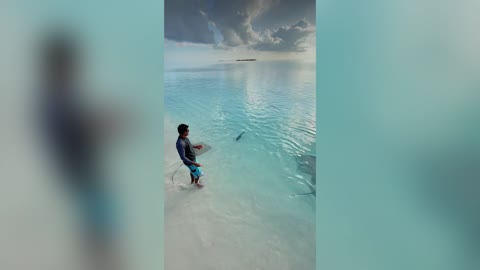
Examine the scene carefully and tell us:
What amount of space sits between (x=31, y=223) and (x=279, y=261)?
92 centimetres

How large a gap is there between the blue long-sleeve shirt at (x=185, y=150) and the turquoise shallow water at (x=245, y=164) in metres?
0.04

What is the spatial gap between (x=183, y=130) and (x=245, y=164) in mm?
→ 415

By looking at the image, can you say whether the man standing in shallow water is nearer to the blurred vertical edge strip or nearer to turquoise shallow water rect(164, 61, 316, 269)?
turquoise shallow water rect(164, 61, 316, 269)

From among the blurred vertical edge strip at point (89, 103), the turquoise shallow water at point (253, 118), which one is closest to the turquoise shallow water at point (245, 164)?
the turquoise shallow water at point (253, 118)

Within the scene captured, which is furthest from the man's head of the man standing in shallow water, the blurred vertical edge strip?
the blurred vertical edge strip

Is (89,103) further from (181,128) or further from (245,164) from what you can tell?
(245,164)

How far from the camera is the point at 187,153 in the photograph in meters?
1.43

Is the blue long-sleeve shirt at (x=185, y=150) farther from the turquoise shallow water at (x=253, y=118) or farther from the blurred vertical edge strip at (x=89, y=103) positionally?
the blurred vertical edge strip at (x=89, y=103)

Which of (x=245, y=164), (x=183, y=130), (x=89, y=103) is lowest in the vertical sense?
(x=245, y=164)

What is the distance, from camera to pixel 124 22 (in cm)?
72

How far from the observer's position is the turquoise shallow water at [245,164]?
1.18 metres

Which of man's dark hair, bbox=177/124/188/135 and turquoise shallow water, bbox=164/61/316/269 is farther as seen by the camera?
man's dark hair, bbox=177/124/188/135

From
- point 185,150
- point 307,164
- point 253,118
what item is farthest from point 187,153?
point 307,164

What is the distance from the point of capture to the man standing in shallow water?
1407mm
